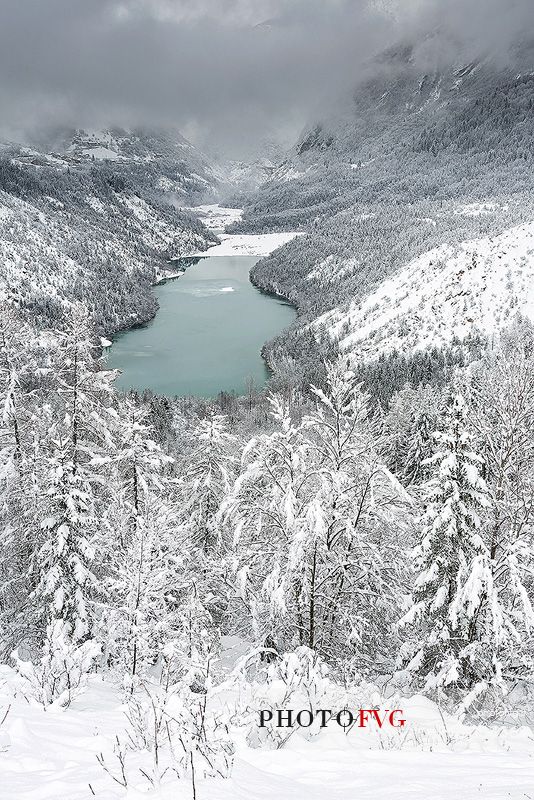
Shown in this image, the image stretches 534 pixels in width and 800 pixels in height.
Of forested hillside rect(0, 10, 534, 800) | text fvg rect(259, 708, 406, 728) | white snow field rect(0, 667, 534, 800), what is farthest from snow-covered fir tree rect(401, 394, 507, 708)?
white snow field rect(0, 667, 534, 800)

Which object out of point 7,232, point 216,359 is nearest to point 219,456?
point 216,359

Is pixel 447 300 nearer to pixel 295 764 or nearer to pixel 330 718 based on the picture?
pixel 330 718

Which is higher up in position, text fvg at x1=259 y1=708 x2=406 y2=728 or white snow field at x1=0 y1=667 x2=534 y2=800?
white snow field at x1=0 y1=667 x2=534 y2=800

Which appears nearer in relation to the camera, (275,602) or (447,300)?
(275,602)

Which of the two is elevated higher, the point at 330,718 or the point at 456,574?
the point at 456,574

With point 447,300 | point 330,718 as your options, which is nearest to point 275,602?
point 330,718

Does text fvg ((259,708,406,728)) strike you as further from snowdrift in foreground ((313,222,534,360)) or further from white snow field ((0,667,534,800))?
snowdrift in foreground ((313,222,534,360))

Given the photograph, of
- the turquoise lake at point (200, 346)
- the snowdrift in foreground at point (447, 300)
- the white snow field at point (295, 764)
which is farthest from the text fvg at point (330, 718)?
the snowdrift in foreground at point (447, 300)
